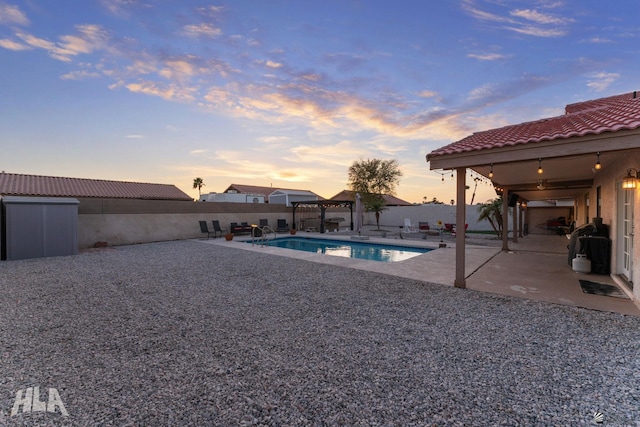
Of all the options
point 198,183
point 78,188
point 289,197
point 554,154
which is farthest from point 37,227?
point 198,183

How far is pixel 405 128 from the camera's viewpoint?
47.5 ft

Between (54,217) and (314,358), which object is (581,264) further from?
(54,217)

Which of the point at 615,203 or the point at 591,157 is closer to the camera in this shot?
the point at 591,157

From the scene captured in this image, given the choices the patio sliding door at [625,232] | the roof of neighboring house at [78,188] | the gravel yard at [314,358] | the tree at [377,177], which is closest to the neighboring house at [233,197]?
the roof of neighboring house at [78,188]

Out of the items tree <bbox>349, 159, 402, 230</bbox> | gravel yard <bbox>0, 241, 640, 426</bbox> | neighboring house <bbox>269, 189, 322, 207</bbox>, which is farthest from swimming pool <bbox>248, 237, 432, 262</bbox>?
tree <bbox>349, 159, 402, 230</bbox>

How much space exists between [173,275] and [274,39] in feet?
27.3

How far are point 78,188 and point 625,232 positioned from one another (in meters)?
29.3

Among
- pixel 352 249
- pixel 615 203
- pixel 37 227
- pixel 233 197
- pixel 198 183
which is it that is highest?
pixel 198 183

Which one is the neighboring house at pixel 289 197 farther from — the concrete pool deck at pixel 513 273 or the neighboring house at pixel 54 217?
the concrete pool deck at pixel 513 273

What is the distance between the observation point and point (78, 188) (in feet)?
69.9

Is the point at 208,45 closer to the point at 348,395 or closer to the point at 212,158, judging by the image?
the point at 212,158

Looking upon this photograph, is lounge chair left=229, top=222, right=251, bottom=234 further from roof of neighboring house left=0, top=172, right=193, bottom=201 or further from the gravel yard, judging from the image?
roof of neighboring house left=0, top=172, right=193, bottom=201

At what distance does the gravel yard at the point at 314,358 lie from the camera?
2.26 m

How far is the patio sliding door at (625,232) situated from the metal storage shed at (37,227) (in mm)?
16742
